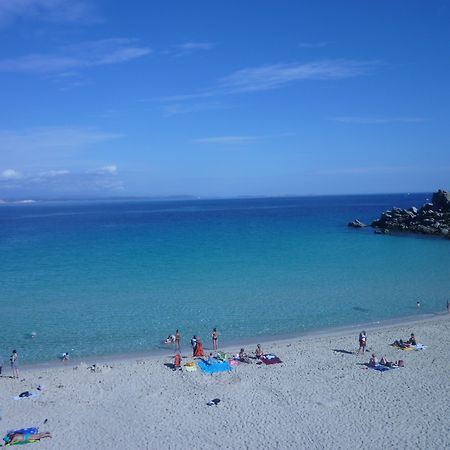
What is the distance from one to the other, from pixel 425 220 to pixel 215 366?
54.3 m

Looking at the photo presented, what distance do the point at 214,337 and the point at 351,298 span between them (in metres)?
11.7

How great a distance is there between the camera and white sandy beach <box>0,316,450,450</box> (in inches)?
530

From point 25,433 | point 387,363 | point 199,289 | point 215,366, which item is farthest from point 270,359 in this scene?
point 199,289

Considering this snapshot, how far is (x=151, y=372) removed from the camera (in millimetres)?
18453

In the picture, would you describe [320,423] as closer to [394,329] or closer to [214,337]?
[214,337]

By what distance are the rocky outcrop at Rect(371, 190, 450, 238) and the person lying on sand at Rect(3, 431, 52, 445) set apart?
179 feet

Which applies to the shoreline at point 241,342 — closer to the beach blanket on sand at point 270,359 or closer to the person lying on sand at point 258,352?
the person lying on sand at point 258,352

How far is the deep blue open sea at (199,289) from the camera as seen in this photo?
23.8m

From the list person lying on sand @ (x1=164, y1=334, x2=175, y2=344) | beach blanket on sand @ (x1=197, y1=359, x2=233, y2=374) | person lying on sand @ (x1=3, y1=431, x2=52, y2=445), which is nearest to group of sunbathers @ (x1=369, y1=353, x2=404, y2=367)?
beach blanket on sand @ (x1=197, y1=359, x2=233, y2=374)

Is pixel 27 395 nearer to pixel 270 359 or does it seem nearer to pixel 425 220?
pixel 270 359

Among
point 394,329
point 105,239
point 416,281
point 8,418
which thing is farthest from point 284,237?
point 8,418

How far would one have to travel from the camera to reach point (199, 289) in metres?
31.8

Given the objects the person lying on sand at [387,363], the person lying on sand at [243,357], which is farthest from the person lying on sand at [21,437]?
the person lying on sand at [387,363]

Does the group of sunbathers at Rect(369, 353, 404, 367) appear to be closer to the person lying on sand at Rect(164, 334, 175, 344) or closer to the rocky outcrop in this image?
the person lying on sand at Rect(164, 334, 175, 344)
